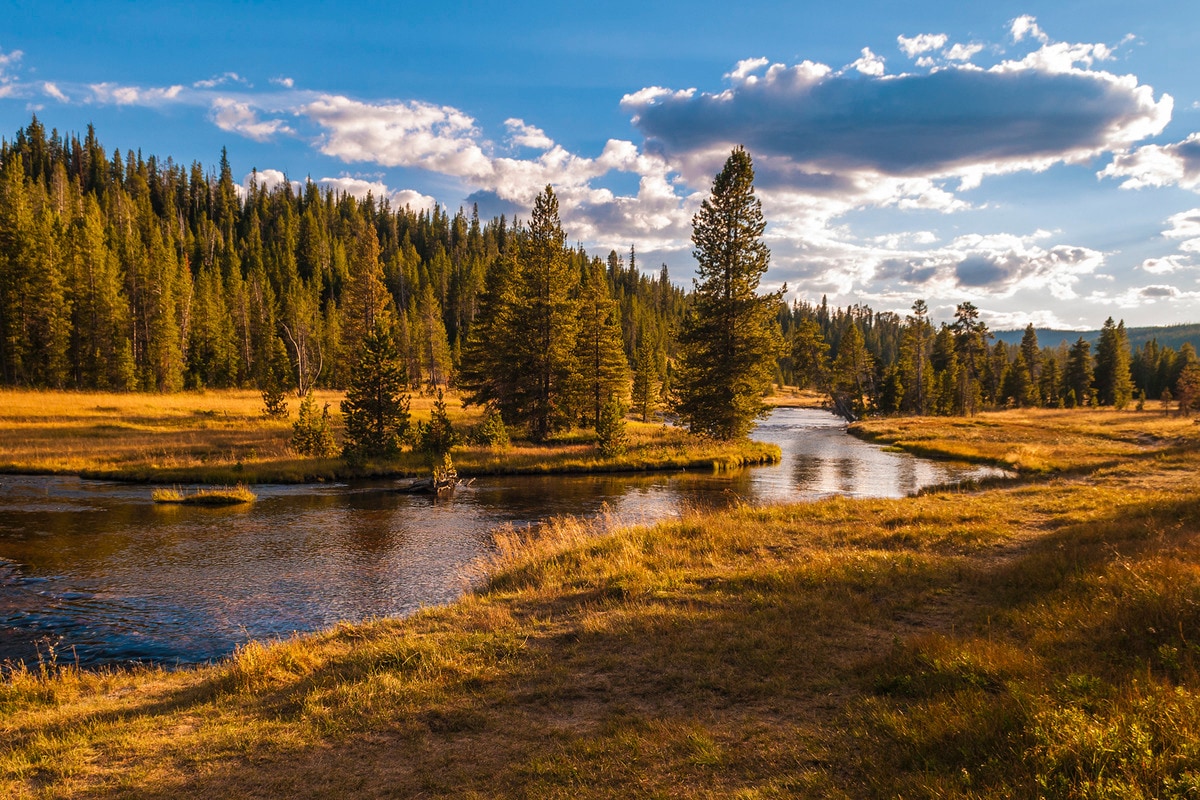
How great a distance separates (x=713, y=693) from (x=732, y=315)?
39.1 meters

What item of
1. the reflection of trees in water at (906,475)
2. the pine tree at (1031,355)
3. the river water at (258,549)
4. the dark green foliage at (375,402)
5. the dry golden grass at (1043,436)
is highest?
the pine tree at (1031,355)

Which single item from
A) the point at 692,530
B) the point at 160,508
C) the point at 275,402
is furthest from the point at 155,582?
the point at 275,402

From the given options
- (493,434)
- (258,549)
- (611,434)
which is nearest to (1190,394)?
(611,434)

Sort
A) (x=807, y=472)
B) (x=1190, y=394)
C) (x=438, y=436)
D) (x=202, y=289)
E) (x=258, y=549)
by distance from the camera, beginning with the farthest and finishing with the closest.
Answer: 1. (x=202, y=289)
2. (x=1190, y=394)
3. (x=438, y=436)
4. (x=807, y=472)
5. (x=258, y=549)

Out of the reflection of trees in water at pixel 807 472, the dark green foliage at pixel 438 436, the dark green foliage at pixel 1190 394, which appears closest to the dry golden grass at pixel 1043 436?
the dark green foliage at pixel 1190 394

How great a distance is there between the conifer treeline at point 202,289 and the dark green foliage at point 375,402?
16.1ft

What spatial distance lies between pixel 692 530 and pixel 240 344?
95042 millimetres

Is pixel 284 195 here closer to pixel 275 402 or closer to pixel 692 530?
pixel 275 402

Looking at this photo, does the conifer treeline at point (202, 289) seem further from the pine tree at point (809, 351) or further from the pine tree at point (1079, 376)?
the pine tree at point (1079, 376)

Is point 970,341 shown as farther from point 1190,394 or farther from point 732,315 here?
point 732,315

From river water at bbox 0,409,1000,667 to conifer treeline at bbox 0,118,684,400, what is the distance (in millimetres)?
17020

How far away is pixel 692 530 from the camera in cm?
1802

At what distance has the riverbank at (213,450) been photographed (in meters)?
34.6

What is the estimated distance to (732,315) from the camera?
148 ft
